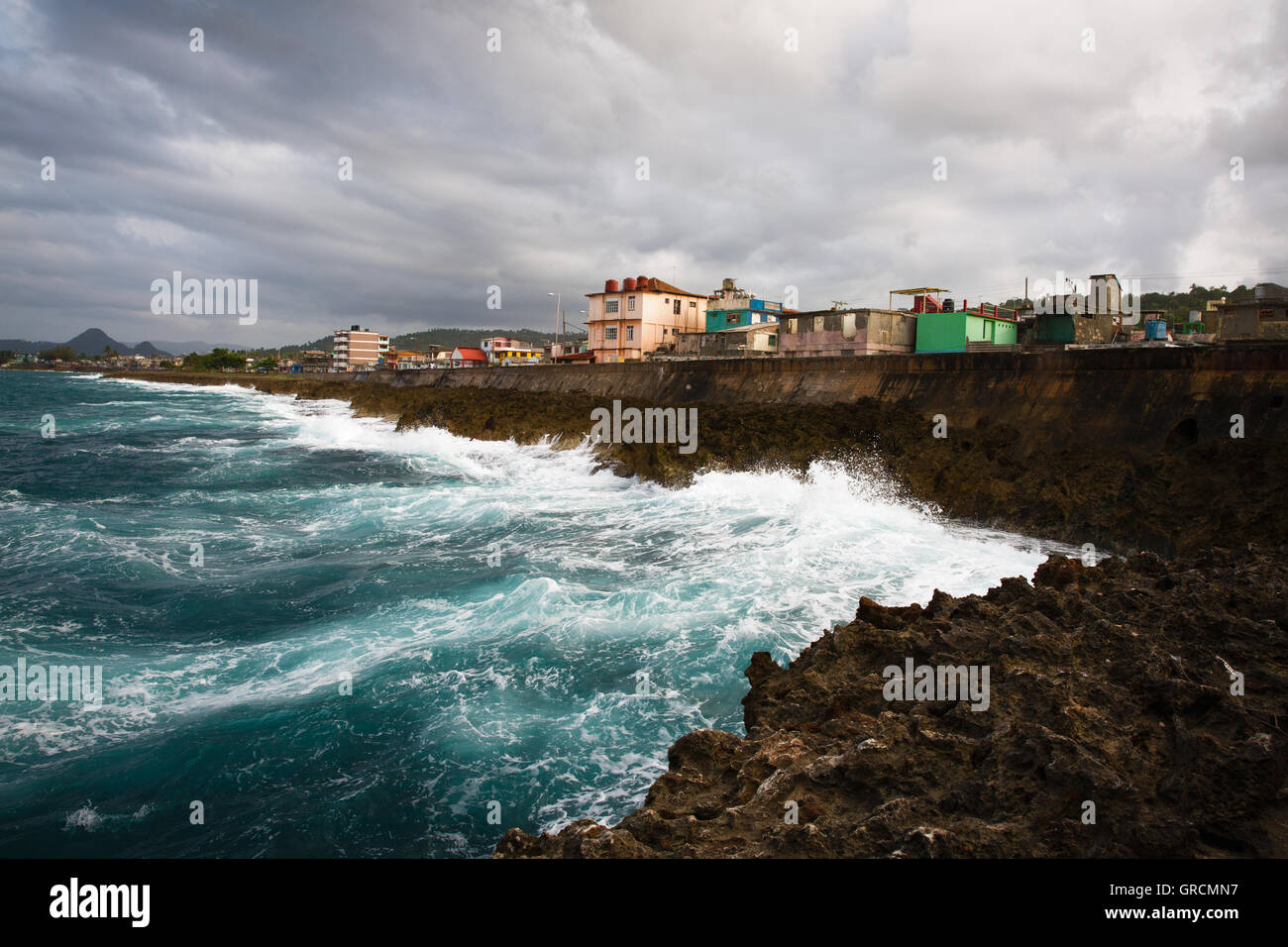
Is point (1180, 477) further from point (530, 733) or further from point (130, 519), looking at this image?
point (130, 519)

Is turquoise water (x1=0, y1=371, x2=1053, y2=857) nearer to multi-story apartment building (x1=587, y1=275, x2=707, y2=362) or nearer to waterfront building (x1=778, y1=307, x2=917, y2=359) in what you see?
waterfront building (x1=778, y1=307, x2=917, y2=359)

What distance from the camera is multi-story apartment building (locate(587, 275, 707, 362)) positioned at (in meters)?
48.9

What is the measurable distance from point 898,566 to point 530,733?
6.93 meters

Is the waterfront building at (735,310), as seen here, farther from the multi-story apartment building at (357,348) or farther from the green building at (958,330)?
the multi-story apartment building at (357,348)

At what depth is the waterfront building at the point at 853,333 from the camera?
100 ft

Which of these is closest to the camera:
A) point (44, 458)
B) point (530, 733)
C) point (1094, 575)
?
point (530, 733)

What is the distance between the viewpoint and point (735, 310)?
47.0 metres

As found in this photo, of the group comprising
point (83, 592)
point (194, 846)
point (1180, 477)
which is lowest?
point (194, 846)

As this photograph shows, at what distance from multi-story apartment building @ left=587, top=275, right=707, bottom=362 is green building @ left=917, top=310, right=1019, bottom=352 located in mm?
21402
